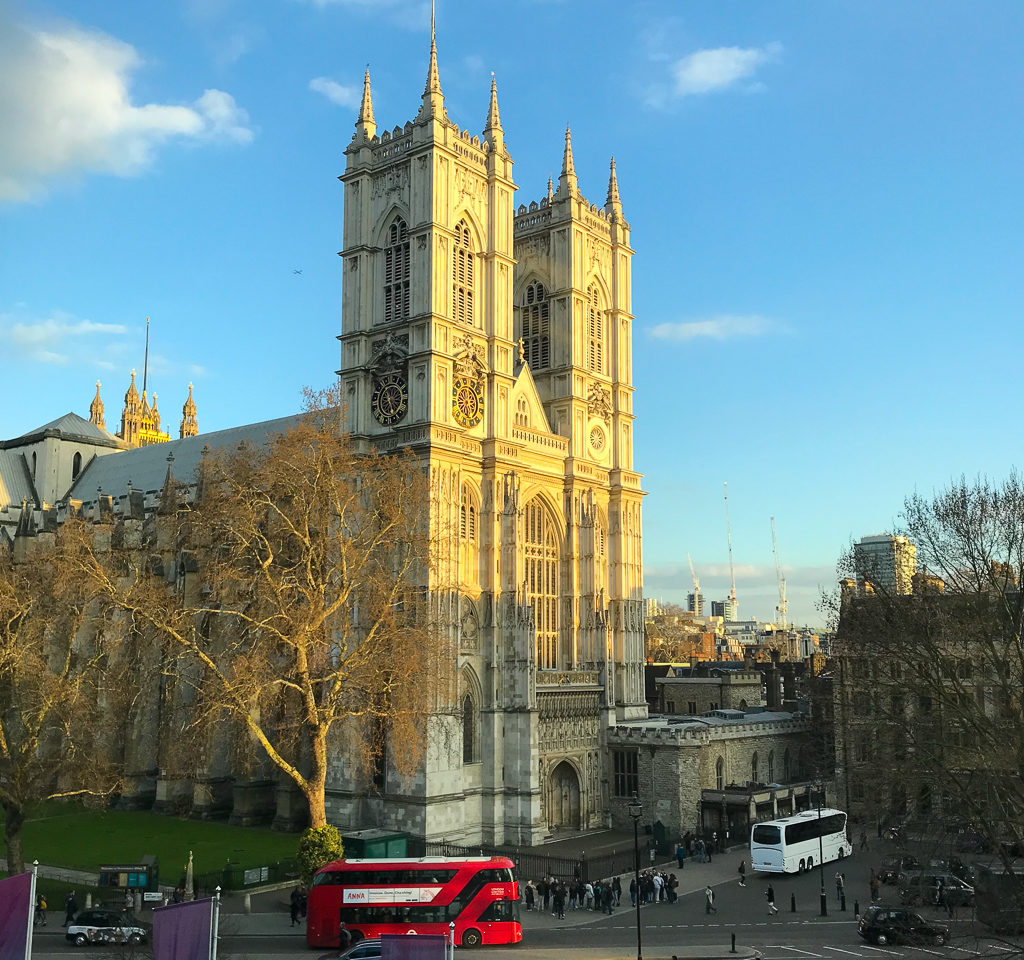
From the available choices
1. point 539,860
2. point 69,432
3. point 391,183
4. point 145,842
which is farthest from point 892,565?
point 69,432

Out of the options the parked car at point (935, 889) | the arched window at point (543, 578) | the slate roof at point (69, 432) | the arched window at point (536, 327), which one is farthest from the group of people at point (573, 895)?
the slate roof at point (69, 432)

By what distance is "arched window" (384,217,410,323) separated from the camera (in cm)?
5212

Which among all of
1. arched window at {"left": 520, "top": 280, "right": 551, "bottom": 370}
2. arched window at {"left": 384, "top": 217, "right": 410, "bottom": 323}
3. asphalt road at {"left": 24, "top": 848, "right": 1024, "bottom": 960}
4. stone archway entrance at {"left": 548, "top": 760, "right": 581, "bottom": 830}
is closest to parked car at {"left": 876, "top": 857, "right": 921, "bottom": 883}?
asphalt road at {"left": 24, "top": 848, "right": 1024, "bottom": 960}

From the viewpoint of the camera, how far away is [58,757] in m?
36.8

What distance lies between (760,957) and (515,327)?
4111cm

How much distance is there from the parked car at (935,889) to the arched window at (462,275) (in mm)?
32020

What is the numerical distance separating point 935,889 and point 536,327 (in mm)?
38316

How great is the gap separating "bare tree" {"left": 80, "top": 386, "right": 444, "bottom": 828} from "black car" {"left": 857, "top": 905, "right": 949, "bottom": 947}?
16149 mm

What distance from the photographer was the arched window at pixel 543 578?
55.8m

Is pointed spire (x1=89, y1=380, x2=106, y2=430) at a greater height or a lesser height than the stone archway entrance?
greater

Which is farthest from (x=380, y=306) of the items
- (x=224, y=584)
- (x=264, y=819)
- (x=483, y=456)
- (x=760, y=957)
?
(x=760, y=957)

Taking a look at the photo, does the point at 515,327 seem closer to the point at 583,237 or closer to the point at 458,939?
the point at 583,237

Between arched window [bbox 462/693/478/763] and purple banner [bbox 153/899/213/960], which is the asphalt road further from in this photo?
arched window [bbox 462/693/478/763]

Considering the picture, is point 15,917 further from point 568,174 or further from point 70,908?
point 568,174
